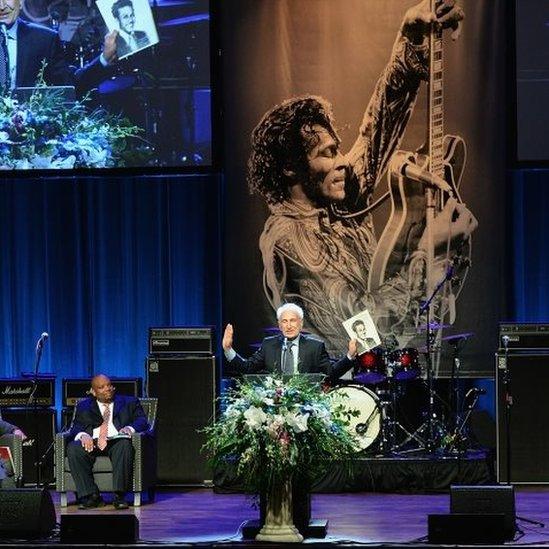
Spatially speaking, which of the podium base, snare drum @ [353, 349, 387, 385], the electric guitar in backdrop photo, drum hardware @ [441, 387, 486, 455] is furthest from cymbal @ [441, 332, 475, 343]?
the podium base

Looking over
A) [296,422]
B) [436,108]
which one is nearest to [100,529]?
[296,422]

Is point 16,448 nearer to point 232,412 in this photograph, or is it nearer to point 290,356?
point 290,356

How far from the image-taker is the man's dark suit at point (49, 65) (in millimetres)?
11086

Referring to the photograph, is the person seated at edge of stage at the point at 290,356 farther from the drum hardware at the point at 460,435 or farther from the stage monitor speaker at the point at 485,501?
the stage monitor speaker at the point at 485,501

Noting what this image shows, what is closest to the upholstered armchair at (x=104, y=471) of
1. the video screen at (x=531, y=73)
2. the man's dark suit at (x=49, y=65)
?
the man's dark suit at (x=49, y=65)

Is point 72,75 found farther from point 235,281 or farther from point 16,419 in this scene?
point 16,419

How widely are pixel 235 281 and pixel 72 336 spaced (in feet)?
5.57

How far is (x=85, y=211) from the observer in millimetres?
11438

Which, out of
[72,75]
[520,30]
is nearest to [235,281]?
[72,75]

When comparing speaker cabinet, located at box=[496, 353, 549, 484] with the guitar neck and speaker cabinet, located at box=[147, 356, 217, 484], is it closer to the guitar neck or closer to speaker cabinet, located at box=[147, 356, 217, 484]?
the guitar neck

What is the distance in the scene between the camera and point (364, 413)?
10.0 m

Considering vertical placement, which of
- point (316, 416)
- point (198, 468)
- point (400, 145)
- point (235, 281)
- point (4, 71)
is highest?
point (4, 71)

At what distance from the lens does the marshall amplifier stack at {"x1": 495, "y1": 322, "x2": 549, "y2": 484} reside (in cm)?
1009

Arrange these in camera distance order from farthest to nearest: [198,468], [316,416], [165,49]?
[165,49]
[198,468]
[316,416]
